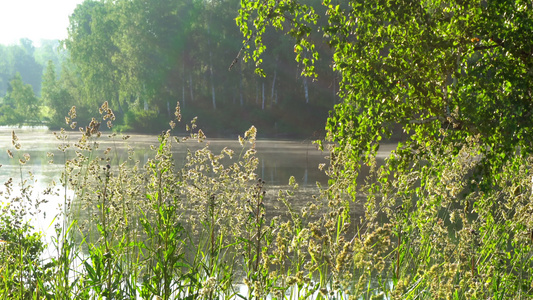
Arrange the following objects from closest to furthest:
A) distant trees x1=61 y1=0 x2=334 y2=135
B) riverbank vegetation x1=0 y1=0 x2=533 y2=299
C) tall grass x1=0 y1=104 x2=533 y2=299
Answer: tall grass x1=0 y1=104 x2=533 y2=299 < riverbank vegetation x1=0 y1=0 x2=533 y2=299 < distant trees x1=61 y1=0 x2=334 y2=135

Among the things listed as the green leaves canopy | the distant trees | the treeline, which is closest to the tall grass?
the green leaves canopy

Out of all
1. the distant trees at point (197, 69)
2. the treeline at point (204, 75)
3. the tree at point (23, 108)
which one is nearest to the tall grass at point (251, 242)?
the treeline at point (204, 75)

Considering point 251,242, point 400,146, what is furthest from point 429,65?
point 251,242

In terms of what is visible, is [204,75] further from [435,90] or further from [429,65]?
[429,65]

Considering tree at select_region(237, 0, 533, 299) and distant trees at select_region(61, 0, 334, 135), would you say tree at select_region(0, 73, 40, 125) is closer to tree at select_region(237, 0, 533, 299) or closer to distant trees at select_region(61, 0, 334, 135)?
distant trees at select_region(61, 0, 334, 135)

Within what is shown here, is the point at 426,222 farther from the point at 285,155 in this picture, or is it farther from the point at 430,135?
the point at 285,155

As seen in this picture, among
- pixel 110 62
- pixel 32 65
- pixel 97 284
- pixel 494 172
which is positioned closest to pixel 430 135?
pixel 494 172

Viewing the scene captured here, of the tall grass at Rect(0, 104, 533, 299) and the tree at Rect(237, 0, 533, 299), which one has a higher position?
the tree at Rect(237, 0, 533, 299)

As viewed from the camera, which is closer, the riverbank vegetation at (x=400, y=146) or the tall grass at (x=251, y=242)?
the tall grass at (x=251, y=242)

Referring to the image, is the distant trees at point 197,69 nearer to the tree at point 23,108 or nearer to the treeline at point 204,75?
the treeline at point 204,75

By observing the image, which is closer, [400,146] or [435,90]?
[435,90]

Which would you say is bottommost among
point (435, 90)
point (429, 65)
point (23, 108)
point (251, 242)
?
point (251, 242)

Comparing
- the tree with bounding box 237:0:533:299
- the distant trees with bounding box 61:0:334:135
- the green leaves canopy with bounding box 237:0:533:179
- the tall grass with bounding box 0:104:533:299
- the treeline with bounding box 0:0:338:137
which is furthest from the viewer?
the distant trees with bounding box 61:0:334:135

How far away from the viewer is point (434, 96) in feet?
20.1
